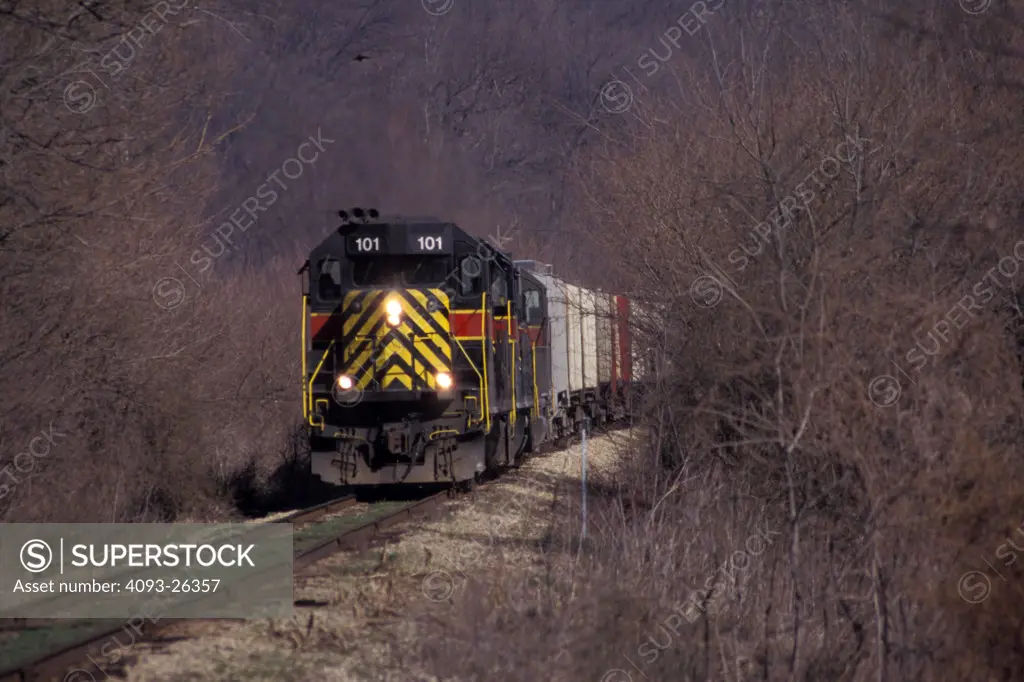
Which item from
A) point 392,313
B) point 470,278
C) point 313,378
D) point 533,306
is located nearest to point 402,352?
point 392,313

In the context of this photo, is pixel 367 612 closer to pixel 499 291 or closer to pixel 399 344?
pixel 399 344

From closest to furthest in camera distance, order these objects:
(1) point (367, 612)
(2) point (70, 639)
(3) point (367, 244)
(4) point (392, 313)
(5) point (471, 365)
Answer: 1. (2) point (70, 639)
2. (1) point (367, 612)
3. (4) point (392, 313)
4. (5) point (471, 365)
5. (3) point (367, 244)

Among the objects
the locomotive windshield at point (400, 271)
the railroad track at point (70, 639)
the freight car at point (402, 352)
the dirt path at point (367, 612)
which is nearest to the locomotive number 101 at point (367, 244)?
the freight car at point (402, 352)

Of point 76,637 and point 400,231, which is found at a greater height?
point 400,231

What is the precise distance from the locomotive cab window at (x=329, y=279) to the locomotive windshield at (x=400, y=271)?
217 mm

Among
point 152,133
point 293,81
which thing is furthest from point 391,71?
point 152,133

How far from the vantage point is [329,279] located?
49.8 ft

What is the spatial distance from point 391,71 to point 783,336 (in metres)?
51.1

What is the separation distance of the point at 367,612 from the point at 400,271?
24.5 ft

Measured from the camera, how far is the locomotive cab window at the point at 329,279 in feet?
49.6

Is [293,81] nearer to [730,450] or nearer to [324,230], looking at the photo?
[324,230]

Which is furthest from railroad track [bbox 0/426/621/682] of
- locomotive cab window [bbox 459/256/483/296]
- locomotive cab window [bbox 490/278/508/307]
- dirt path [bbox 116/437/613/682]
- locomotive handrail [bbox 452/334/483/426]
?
locomotive cab window [bbox 490/278/508/307]

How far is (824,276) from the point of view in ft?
24.4

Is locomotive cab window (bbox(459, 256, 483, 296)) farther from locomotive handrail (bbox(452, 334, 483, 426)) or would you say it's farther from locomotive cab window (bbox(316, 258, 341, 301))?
locomotive cab window (bbox(316, 258, 341, 301))
